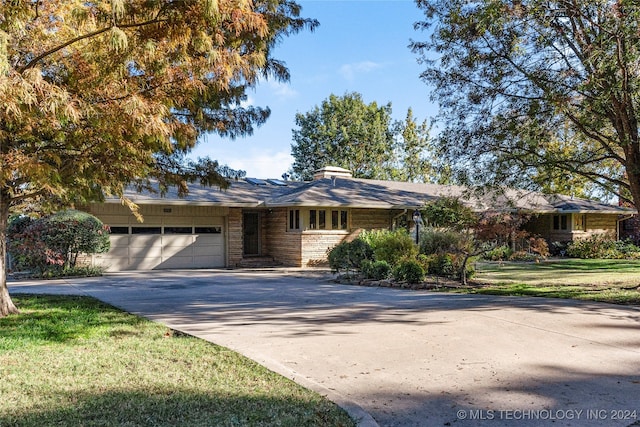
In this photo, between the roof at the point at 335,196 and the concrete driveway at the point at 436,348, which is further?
the roof at the point at 335,196

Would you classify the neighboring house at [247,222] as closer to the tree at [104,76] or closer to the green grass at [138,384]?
the tree at [104,76]

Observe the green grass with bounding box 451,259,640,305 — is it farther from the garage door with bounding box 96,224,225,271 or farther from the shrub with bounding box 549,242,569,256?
the garage door with bounding box 96,224,225,271

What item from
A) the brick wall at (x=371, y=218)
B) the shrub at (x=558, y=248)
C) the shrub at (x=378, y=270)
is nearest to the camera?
the shrub at (x=378, y=270)

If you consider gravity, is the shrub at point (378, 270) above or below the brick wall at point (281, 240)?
below

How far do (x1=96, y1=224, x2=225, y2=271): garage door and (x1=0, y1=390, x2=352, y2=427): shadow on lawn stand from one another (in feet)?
47.5

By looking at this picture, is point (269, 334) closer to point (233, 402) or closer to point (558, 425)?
point (233, 402)

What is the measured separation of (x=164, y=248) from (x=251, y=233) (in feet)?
12.6

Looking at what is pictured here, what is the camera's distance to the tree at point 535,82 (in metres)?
8.83

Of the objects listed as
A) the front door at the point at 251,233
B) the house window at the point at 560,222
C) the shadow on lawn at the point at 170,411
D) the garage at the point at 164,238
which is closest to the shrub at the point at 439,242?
the front door at the point at 251,233

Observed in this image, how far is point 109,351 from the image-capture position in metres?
5.79

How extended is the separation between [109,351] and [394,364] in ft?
10.8

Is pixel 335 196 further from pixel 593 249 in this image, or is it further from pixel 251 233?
pixel 593 249

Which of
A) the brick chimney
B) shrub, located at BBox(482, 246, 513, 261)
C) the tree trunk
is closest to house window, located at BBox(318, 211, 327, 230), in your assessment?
the brick chimney

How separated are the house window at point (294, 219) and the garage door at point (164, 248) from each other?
2.84 meters
